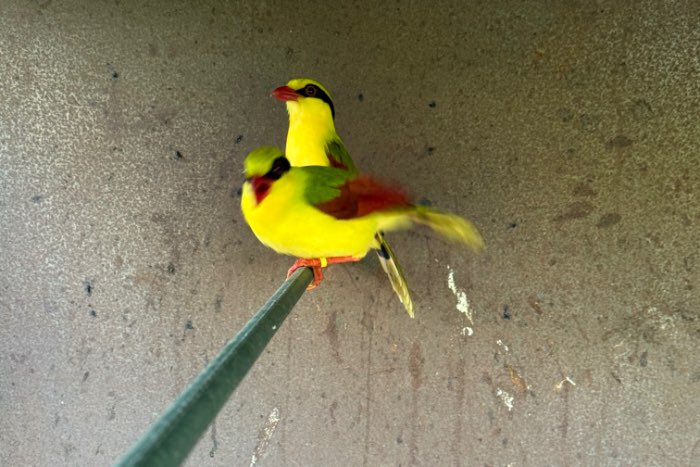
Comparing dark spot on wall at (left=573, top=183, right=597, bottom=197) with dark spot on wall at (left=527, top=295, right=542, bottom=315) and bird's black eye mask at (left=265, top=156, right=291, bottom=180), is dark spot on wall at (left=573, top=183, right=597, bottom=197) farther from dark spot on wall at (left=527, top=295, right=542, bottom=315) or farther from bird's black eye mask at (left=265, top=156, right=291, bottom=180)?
bird's black eye mask at (left=265, top=156, right=291, bottom=180)

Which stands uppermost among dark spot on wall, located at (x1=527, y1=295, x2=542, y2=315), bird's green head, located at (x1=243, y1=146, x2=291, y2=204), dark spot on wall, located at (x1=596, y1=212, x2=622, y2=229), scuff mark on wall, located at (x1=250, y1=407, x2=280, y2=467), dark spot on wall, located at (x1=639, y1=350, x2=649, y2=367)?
bird's green head, located at (x1=243, y1=146, x2=291, y2=204)

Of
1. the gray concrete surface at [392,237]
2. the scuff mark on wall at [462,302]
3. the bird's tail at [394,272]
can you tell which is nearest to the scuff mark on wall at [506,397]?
the gray concrete surface at [392,237]

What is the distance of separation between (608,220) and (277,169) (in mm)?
966

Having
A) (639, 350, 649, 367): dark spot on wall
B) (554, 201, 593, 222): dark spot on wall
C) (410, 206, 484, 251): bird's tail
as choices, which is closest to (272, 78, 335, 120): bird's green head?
(410, 206, 484, 251): bird's tail

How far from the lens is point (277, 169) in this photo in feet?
3.14

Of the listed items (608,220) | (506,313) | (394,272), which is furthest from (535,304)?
(394,272)

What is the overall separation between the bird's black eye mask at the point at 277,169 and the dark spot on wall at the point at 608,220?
931 mm

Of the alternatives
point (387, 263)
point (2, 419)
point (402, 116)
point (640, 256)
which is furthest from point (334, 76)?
point (2, 419)

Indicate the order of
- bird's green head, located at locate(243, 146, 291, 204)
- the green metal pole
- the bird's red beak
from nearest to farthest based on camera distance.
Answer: the green metal pole, bird's green head, located at locate(243, 146, 291, 204), the bird's red beak

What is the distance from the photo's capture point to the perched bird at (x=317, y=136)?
1315 millimetres

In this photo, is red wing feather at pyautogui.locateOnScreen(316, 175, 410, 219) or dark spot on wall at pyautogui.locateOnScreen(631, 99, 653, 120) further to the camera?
dark spot on wall at pyautogui.locateOnScreen(631, 99, 653, 120)

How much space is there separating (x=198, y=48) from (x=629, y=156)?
131 cm

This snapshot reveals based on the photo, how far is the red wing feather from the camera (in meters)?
1.00

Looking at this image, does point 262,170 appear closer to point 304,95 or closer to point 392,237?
point 304,95
